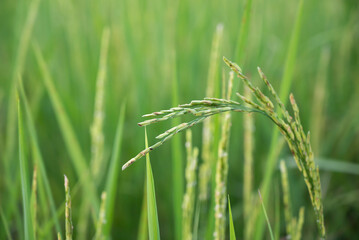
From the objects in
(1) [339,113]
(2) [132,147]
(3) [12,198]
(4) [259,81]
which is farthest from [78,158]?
(1) [339,113]

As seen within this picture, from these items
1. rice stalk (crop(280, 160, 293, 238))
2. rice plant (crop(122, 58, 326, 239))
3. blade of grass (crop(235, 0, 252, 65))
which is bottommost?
rice stalk (crop(280, 160, 293, 238))

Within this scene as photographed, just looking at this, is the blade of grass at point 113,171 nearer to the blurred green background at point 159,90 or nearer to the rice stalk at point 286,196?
the rice stalk at point 286,196

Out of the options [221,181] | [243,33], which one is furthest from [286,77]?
[221,181]

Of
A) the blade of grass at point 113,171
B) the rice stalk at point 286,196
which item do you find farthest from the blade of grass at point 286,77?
the blade of grass at point 113,171

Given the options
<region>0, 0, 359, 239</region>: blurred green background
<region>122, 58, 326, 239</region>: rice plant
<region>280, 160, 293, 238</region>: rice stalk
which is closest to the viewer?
<region>122, 58, 326, 239</region>: rice plant

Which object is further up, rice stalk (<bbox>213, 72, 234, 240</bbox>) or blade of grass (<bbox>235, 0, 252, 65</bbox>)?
blade of grass (<bbox>235, 0, 252, 65</bbox>)

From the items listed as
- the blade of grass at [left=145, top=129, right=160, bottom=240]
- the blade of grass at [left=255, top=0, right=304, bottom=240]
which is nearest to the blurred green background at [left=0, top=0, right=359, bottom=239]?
the blade of grass at [left=255, top=0, right=304, bottom=240]

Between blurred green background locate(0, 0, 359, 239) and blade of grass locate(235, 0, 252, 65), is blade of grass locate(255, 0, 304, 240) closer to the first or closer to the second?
blade of grass locate(235, 0, 252, 65)

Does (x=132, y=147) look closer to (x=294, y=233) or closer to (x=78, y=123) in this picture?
(x=78, y=123)
